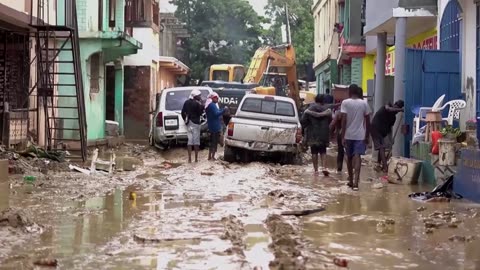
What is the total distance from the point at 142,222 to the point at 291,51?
24.3 metres

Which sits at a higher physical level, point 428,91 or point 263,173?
point 428,91

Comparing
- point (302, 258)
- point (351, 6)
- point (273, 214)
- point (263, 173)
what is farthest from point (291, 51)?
point (302, 258)

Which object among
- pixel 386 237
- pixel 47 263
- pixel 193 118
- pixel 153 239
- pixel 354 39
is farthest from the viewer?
pixel 354 39

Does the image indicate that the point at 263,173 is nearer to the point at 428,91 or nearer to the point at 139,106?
the point at 428,91

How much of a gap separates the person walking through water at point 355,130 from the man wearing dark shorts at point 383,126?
115 inches

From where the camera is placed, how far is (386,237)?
785 centimetres

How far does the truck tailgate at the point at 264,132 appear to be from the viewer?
16.8 meters

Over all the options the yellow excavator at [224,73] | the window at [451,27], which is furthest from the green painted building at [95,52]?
the window at [451,27]

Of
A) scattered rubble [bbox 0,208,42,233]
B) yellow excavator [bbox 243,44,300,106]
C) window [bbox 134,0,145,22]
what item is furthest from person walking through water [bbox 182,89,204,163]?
window [bbox 134,0,145,22]

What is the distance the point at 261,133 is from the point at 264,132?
72 mm

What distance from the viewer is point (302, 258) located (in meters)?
6.40

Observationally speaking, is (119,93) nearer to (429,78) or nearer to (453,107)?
(429,78)

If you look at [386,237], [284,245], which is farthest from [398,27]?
[284,245]

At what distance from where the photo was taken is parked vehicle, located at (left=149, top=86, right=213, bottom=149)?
66.8ft
